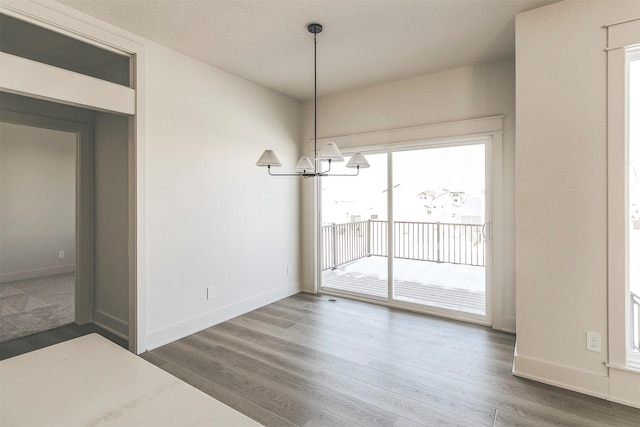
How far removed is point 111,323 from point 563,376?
4215mm

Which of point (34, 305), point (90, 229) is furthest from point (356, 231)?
point (34, 305)

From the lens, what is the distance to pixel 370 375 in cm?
251

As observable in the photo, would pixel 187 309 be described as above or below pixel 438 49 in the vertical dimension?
below

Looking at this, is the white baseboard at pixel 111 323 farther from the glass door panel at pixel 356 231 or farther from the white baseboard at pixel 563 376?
the white baseboard at pixel 563 376

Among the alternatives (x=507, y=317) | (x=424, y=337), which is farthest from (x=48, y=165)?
(x=507, y=317)

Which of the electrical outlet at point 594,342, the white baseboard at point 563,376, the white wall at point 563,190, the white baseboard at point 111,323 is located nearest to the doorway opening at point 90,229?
the white baseboard at point 111,323

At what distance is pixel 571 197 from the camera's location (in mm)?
2348

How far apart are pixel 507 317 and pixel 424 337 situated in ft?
3.15

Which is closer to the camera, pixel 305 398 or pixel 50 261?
pixel 305 398

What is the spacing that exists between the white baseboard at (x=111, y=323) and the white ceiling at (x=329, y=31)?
2.86m

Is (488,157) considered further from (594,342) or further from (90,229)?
(90,229)

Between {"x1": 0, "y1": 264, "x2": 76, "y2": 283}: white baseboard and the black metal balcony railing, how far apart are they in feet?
16.9

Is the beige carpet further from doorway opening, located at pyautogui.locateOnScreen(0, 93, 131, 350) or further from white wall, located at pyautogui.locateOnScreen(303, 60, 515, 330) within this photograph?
white wall, located at pyautogui.locateOnScreen(303, 60, 515, 330)

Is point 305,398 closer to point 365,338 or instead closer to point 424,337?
point 365,338
